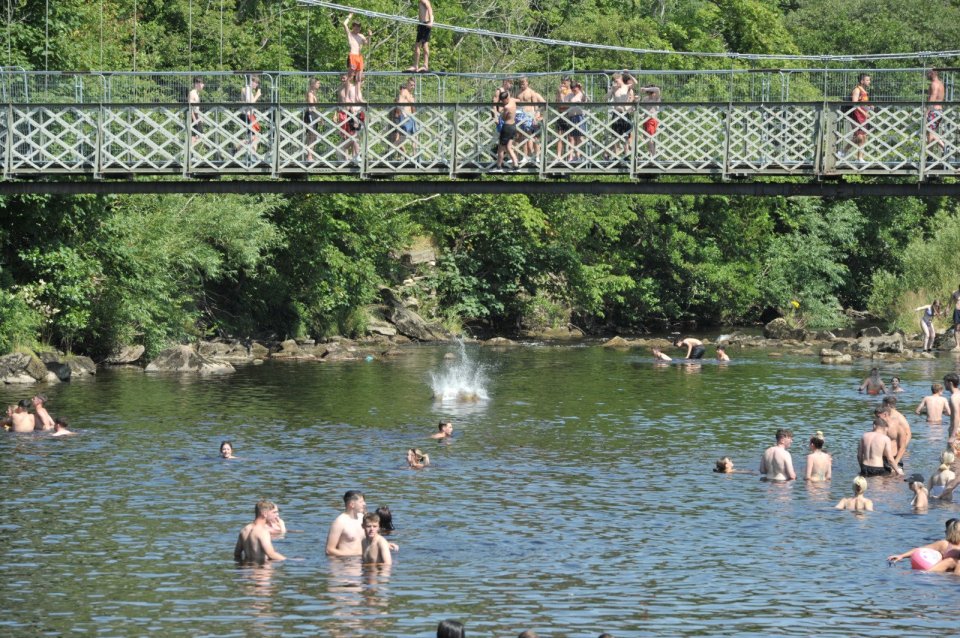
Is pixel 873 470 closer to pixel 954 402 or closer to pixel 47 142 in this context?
pixel 954 402

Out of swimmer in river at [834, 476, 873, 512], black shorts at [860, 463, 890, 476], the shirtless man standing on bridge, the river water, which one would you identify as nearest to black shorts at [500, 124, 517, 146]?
the river water

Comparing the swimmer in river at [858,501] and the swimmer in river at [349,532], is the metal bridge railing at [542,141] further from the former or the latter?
the swimmer in river at [349,532]

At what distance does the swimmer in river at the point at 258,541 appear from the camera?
25.0m

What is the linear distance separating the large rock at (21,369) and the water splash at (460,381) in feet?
43.2

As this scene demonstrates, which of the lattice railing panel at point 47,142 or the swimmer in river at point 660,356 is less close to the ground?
the lattice railing panel at point 47,142

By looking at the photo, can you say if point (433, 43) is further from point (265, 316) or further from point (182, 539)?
point (182, 539)

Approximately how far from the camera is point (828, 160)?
3734 centimetres

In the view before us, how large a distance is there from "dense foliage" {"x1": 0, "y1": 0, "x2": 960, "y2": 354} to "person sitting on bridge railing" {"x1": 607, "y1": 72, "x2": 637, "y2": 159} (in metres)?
19.6

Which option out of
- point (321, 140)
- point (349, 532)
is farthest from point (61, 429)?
point (349, 532)

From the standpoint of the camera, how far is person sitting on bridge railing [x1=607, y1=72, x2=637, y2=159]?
127ft

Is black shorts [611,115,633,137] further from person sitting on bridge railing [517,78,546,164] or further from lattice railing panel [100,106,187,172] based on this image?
lattice railing panel [100,106,187,172]

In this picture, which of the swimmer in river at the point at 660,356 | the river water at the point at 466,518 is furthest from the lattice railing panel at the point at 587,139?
the swimmer in river at the point at 660,356

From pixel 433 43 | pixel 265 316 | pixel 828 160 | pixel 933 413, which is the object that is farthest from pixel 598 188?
pixel 433 43

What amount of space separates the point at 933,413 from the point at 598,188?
39.4 ft
